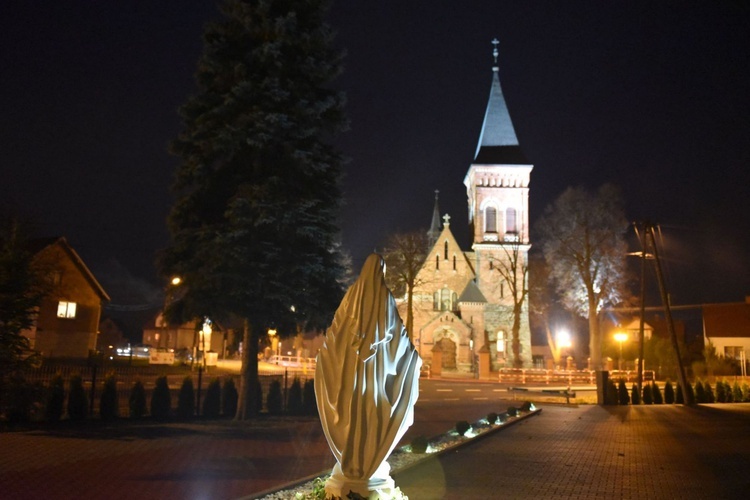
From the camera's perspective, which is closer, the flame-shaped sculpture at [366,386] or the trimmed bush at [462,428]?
the flame-shaped sculpture at [366,386]

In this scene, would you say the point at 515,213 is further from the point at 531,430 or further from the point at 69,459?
the point at 69,459

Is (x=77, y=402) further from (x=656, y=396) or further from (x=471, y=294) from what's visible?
(x=471, y=294)

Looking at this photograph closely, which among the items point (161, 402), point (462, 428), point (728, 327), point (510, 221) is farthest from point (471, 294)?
point (462, 428)

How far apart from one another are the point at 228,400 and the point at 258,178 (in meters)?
6.34

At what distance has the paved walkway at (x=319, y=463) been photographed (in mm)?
8609

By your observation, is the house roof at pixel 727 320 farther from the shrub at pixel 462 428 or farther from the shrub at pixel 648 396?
the shrub at pixel 462 428

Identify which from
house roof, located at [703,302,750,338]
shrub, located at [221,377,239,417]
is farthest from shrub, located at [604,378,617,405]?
house roof, located at [703,302,750,338]

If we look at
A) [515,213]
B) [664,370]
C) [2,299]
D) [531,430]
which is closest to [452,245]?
[515,213]

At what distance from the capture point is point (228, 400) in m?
17.2

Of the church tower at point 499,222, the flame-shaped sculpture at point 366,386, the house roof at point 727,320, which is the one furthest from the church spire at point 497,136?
the flame-shaped sculpture at point 366,386

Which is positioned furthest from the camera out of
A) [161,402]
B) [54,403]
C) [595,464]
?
[161,402]

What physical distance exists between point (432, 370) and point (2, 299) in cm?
3420

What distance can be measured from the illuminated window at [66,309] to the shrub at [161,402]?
82.2 feet

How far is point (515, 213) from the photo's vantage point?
59.6 meters
